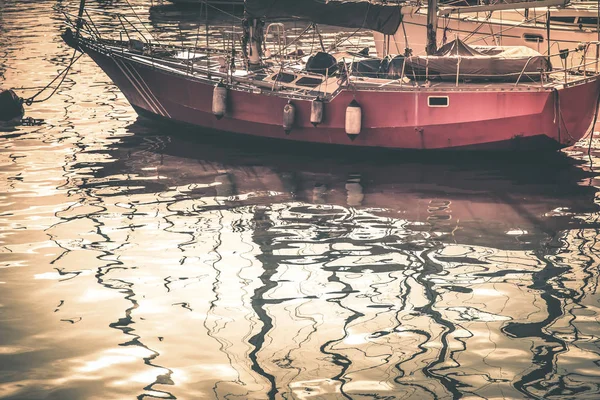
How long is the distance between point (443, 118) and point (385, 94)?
139 cm

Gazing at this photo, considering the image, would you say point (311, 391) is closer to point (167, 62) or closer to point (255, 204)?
point (255, 204)

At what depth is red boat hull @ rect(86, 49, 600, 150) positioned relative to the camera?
62.9ft

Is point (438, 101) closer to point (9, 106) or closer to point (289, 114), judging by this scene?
point (289, 114)

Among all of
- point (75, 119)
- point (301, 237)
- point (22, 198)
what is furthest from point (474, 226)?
point (75, 119)

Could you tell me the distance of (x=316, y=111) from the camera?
2011 cm

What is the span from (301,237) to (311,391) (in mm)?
5590

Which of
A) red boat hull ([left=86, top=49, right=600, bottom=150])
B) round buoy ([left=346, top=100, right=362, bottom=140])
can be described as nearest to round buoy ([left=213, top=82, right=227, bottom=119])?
red boat hull ([left=86, top=49, right=600, bottom=150])

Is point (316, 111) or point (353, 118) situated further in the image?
point (316, 111)

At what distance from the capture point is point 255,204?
16828 mm

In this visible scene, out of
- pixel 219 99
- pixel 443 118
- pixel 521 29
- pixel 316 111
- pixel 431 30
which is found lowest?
pixel 443 118

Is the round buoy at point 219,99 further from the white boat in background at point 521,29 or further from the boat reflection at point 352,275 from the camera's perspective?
the white boat in background at point 521,29

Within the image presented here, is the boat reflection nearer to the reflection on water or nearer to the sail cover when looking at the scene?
the reflection on water

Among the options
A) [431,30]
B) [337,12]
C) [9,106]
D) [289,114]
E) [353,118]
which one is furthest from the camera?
[9,106]

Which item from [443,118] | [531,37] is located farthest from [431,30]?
Answer: [531,37]
